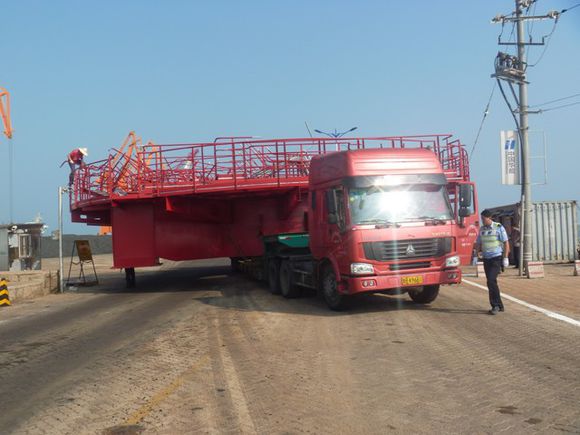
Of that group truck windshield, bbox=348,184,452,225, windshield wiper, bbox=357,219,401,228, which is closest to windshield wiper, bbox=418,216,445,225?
truck windshield, bbox=348,184,452,225

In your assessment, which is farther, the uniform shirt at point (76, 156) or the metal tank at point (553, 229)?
the metal tank at point (553, 229)

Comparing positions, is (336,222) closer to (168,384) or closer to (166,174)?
(168,384)

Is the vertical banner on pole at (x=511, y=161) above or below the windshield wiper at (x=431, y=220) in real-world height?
above

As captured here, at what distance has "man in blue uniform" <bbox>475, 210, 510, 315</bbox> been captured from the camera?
9.83m

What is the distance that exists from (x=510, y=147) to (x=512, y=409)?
15.7m

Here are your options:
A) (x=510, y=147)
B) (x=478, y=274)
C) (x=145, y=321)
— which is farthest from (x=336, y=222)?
(x=510, y=147)

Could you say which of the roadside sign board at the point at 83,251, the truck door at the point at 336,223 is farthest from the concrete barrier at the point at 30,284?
the truck door at the point at 336,223

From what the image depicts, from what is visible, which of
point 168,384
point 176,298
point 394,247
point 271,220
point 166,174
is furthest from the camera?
point 271,220

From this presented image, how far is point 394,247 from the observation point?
9891 mm

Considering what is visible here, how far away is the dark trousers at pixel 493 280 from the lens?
9797 mm

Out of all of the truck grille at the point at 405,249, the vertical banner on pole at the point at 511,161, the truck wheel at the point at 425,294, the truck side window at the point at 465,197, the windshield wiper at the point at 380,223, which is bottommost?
the truck wheel at the point at 425,294

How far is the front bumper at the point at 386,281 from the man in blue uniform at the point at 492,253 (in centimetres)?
73

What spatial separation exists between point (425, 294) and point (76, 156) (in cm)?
1354

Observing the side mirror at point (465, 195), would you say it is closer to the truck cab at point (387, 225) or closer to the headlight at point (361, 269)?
the truck cab at point (387, 225)
